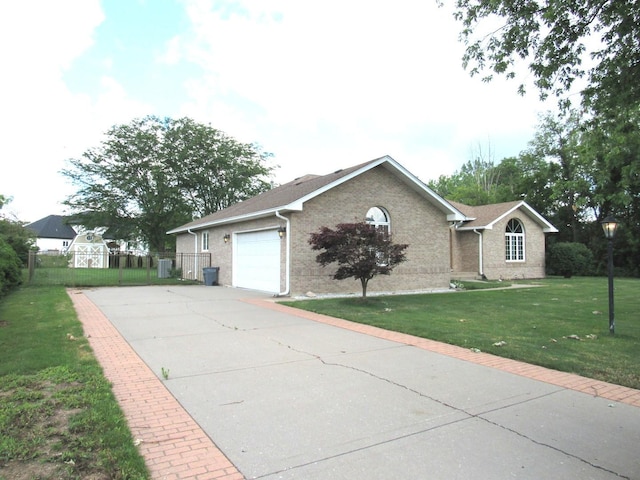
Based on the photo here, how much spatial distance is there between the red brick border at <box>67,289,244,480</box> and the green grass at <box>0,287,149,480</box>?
0.39 feet

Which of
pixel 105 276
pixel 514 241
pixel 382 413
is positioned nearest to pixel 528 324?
pixel 382 413

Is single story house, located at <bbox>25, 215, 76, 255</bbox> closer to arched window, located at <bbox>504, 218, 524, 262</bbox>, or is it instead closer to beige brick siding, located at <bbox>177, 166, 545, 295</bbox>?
beige brick siding, located at <bbox>177, 166, 545, 295</bbox>

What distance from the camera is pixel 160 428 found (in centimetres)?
369

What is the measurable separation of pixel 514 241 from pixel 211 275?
1800 centimetres

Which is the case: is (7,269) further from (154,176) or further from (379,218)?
(154,176)

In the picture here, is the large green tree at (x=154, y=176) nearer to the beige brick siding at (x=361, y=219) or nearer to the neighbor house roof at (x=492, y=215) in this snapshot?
the beige brick siding at (x=361, y=219)

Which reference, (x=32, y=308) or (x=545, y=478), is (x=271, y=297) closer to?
(x=32, y=308)

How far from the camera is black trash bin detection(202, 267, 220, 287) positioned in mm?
19411

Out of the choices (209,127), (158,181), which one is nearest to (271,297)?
(158,181)

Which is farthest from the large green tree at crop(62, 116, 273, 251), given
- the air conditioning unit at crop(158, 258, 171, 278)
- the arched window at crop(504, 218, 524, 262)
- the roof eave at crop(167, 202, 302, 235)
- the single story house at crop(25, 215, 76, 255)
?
the single story house at crop(25, 215, 76, 255)

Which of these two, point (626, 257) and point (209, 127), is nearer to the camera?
point (626, 257)

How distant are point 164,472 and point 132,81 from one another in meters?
14.5

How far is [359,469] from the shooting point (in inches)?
117

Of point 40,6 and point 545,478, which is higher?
point 40,6
